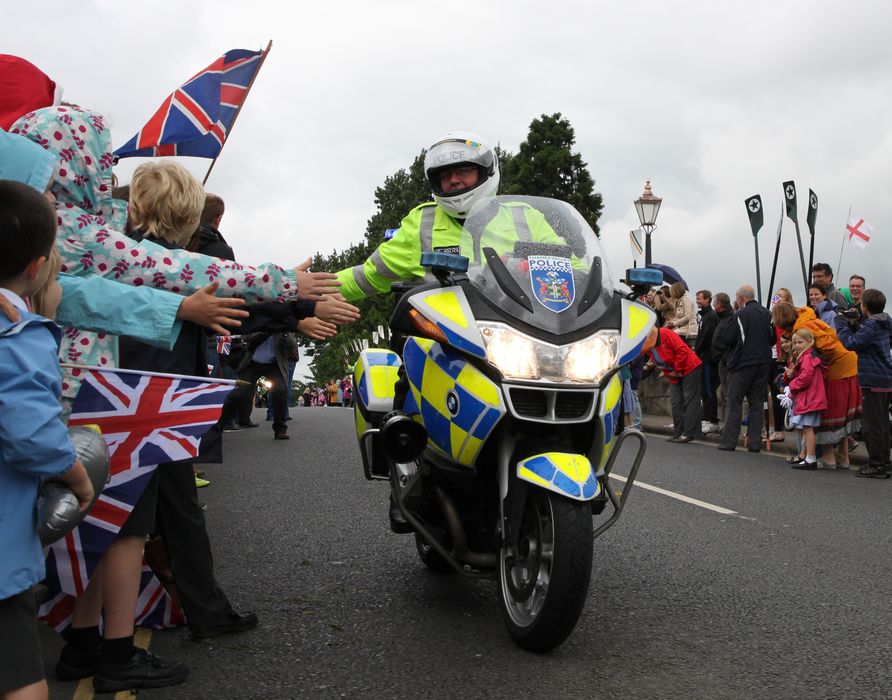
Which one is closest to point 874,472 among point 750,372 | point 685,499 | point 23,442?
point 750,372

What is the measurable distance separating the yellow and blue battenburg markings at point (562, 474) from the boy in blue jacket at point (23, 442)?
1.54 m

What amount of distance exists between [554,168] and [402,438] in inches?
1892

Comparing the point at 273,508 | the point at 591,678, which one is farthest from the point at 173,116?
the point at 591,678

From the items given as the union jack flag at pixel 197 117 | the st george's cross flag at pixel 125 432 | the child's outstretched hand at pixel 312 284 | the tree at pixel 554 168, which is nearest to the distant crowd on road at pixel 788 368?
the union jack flag at pixel 197 117

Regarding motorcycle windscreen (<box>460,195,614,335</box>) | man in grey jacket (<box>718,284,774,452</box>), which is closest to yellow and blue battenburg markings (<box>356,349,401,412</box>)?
motorcycle windscreen (<box>460,195,614,335</box>)

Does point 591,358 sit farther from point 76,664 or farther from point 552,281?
point 76,664

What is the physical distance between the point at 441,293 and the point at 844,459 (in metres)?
8.28

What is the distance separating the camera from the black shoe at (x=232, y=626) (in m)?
3.79

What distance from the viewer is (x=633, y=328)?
3.88 m

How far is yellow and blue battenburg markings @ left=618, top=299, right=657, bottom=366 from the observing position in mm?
3785

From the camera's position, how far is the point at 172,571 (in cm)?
373

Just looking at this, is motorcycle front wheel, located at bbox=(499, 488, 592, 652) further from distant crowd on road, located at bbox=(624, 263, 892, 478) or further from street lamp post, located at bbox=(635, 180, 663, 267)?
street lamp post, located at bbox=(635, 180, 663, 267)

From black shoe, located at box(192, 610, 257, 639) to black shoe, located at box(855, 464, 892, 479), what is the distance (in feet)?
24.9

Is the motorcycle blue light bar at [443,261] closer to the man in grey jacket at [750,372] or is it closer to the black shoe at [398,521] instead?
the black shoe at [398,521]
